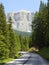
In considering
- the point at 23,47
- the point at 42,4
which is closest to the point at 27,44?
→ the point at 23,47

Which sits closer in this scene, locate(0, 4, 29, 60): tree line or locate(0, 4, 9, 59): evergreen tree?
locate(0, 4, 9, 59): evergreen tree

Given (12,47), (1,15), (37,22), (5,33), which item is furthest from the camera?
(37,22)

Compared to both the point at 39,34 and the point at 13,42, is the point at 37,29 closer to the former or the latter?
the point at 39,34

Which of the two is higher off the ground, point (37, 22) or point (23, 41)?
point (37, 22)

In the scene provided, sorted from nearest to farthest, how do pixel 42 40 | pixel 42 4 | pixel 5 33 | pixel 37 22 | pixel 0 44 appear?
pixel 0 44 < pixel 5 33 < pixel 42 40 < pixel 37 22 < pixel 42 4

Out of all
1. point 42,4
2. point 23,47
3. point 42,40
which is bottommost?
point 23,47

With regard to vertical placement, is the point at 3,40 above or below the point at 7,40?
above

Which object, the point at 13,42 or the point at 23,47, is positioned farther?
the point at 23,47

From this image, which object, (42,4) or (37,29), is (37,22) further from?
(42,4)

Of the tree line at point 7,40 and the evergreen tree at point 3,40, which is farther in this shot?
the tree line at point 7,40

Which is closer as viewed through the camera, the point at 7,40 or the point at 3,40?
the point at 3,40
